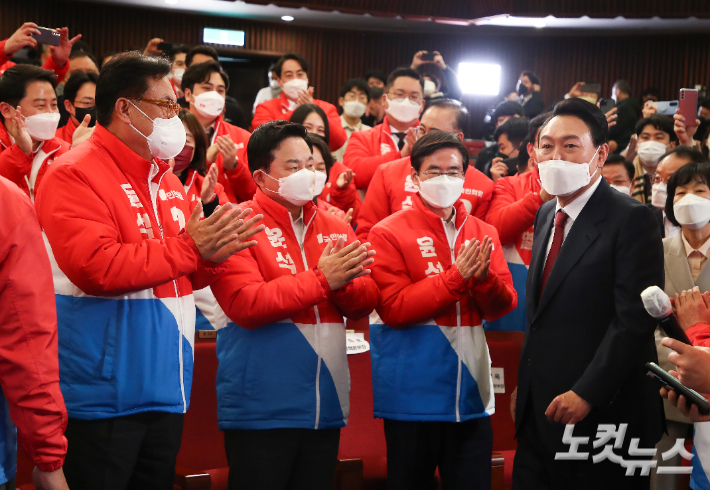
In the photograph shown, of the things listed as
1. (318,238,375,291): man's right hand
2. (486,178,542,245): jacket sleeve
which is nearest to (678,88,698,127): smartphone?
(486,178,542,245): jacket sleeve

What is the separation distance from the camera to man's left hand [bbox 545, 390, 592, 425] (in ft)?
6.70

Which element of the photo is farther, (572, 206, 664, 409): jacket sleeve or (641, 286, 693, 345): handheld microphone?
(572, 206, 664, 409): jacket sleeve

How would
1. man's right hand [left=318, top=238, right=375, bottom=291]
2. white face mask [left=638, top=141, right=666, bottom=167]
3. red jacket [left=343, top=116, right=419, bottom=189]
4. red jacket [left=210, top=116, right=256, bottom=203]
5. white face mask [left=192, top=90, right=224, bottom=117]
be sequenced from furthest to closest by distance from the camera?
white face mask [left=638, top=141, right=666, bottom=167] → red jacket [left=343, top=116, right=419, bottom=189] → white face mask [left=192, top=90, right=224, bottom=117] → red jacket [left=210, top=116, right=256, bottom=203] → man's right hand [left=318, top=238, right=375, bottom=291]

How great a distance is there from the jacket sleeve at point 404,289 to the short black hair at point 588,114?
0.62 meters

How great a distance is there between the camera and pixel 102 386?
73.5 inches

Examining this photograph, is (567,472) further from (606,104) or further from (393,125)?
(606,104)

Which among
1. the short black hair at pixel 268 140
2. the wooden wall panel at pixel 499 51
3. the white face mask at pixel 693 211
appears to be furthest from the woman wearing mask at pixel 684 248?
the wooden wall panel at pixel 499 51

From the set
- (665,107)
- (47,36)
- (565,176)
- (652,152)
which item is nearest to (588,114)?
(565,176)

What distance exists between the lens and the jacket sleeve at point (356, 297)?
233 centimetres

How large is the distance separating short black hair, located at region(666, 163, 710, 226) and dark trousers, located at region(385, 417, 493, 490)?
1.34 meters

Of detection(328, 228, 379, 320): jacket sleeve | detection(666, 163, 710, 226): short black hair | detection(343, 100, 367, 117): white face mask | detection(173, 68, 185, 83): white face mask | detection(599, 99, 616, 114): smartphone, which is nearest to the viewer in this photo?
detection(328, 228, 379, 320): jacket sleeve

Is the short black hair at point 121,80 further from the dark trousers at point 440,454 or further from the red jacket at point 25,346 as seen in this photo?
the dark trousers at point 440,454

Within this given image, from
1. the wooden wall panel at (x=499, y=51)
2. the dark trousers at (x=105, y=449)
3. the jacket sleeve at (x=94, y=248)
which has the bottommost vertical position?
the dark trousers at (x=105, y=449)

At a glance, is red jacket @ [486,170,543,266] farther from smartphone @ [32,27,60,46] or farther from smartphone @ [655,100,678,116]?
smartphone @ [655,100,678,116]
